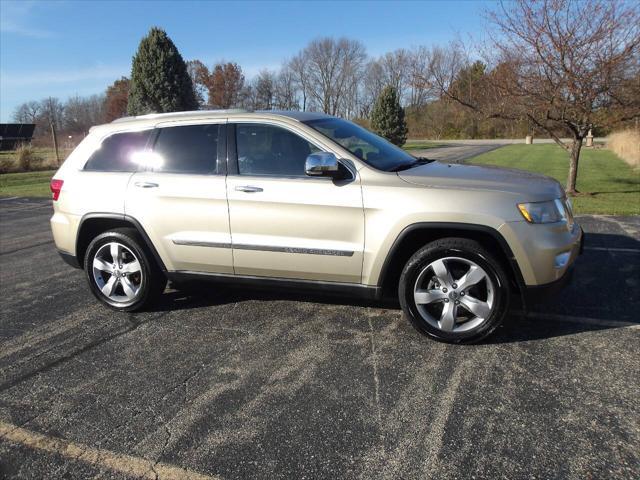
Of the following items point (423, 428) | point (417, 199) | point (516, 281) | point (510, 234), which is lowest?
point (423, 428)

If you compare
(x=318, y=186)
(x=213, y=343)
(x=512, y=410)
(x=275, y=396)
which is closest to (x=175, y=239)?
(x=213, y=343)

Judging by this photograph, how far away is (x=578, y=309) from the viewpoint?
4406 millimetres

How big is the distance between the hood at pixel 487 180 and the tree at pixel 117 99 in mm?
59085

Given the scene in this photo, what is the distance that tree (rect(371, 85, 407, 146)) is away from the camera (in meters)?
34.2

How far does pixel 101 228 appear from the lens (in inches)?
192

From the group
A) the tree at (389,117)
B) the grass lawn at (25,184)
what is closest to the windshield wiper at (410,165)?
the grass lawn at (25,184)

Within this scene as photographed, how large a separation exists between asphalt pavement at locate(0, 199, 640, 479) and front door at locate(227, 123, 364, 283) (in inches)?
22.1

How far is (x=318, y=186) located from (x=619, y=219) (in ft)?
23.4

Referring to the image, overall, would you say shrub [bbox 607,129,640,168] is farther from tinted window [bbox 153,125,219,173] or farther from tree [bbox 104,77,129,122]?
tree [bbox 104,77,129,122]

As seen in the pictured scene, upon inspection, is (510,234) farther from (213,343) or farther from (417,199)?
(213,343)

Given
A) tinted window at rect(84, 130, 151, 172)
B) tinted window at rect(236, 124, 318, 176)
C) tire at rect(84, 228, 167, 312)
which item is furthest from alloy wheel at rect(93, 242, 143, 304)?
tinted window at rect(236, 124, 318, 176)

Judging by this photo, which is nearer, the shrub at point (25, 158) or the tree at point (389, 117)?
the shrub at point (25, 158)

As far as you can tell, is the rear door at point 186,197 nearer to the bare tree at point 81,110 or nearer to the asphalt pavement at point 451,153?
the asphalt pavement at point 451,153

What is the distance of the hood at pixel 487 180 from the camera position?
3.64 meters
